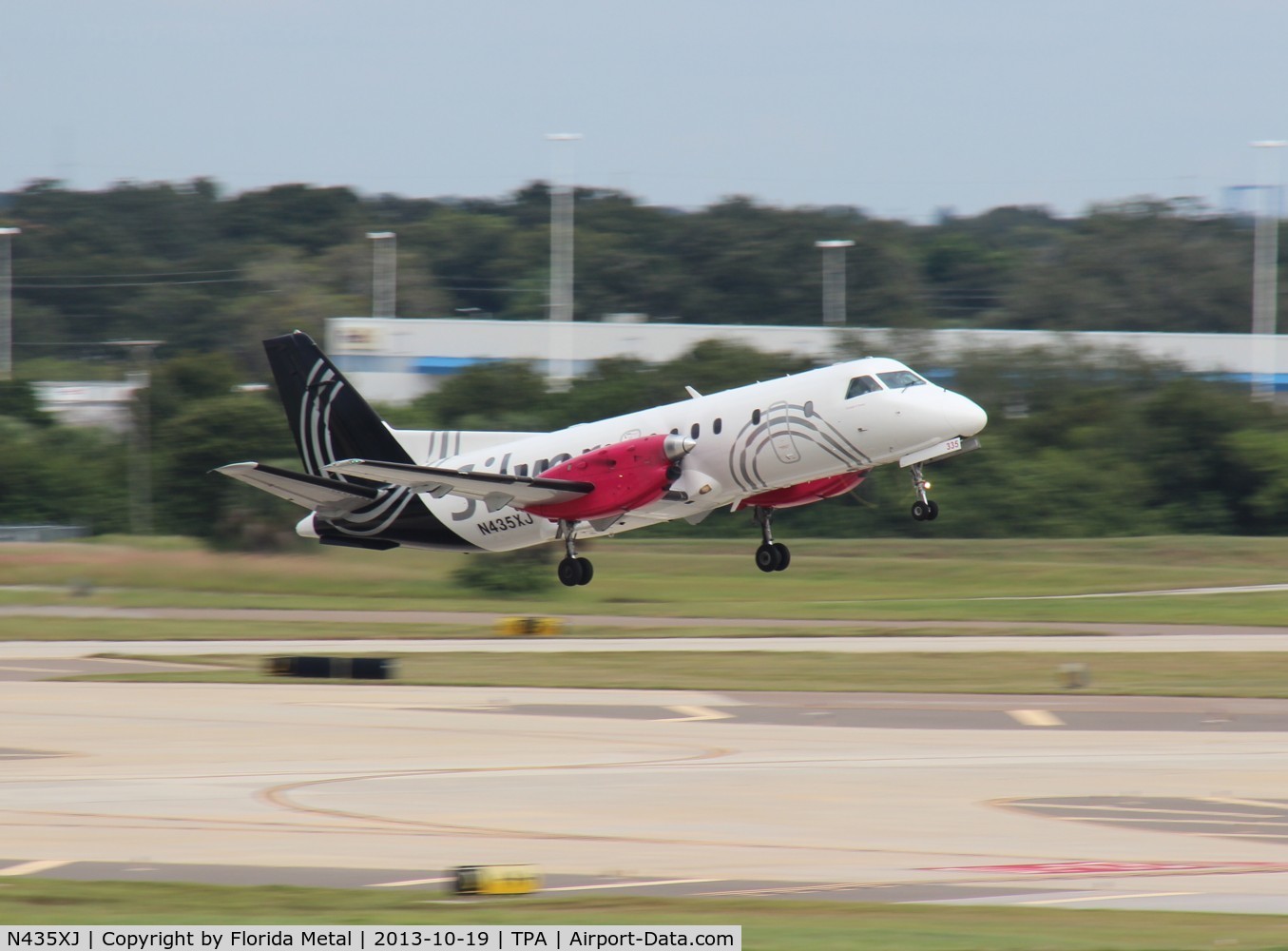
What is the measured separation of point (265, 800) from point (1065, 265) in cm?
10875

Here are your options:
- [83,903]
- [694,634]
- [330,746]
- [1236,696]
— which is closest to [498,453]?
[694,634]

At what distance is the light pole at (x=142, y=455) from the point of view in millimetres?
65562

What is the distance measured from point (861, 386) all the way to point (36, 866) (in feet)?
66.9

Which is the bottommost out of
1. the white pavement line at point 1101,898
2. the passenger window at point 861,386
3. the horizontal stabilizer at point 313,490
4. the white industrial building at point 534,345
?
the white pavement line at point 1101,898

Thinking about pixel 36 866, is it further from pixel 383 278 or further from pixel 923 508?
pixel 383 278

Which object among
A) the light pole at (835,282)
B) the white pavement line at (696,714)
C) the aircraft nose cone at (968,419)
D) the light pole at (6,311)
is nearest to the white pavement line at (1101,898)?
the white pavement line at (696,714)

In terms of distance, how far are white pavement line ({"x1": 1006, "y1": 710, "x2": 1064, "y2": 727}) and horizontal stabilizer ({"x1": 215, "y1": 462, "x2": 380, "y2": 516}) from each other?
53.4ft

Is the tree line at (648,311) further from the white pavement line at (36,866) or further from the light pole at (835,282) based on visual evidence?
the white pavement line at (36,866)

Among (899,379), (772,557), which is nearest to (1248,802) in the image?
(899,379)

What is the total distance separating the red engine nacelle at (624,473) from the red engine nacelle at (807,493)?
2.41m

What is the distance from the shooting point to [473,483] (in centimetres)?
3403

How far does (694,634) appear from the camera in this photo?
133 ft

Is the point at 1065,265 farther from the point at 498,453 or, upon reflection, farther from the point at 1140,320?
the point at 498,453
